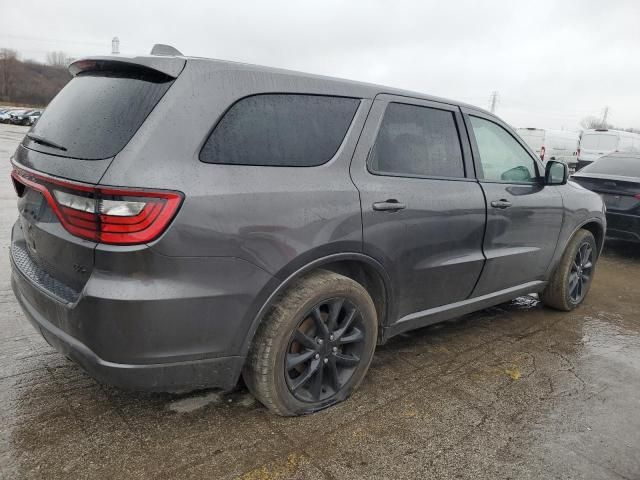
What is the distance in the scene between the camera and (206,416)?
8.68 ft

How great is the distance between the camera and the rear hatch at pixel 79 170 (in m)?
2.07

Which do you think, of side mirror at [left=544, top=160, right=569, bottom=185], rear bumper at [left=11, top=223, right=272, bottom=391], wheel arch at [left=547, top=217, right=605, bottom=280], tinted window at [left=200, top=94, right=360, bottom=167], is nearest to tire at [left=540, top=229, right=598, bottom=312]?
wheel arch at [left=547, top=217, right=605, bottom=280]

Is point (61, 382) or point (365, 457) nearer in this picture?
point (365, 457)

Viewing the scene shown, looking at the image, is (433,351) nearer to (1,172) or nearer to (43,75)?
(1,172)

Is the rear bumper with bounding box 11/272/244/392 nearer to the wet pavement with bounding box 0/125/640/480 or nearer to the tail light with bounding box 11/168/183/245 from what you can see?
the wet pavement with bounding box 0/125/640/480

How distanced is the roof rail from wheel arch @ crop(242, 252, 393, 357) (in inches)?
47.7

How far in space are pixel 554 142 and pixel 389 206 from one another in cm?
2340

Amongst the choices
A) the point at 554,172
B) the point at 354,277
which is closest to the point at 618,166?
the point at 554,172

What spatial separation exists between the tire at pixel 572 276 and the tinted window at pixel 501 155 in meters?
0.90

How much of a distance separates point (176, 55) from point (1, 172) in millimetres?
11131

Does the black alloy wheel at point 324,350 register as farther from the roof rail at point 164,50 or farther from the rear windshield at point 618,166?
the rear windshield at point 618,166

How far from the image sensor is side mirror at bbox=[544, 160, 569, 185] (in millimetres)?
4082

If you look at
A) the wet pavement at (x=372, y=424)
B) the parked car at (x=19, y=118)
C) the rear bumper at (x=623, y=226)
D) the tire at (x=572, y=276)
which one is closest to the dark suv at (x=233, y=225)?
the wet pavement at (x=372, y=424)

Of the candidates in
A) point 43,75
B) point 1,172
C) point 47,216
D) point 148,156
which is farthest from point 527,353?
point 43,75
